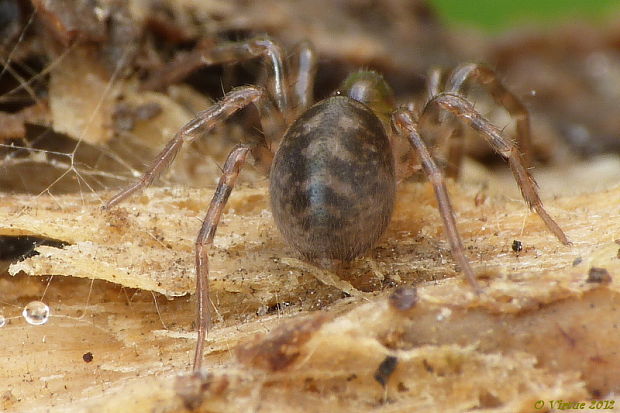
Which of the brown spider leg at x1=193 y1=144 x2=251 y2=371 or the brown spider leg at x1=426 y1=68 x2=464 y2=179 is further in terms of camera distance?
the brown spider leg at x1=426 y1=68 x2=464 y2=179

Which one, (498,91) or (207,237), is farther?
(498,91)

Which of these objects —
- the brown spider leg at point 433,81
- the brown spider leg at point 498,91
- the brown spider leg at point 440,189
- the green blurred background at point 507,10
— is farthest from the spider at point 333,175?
the green blurred background at point 507,10

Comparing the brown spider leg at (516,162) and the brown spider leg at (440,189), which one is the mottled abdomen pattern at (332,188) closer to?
the brown spider leg at (440,189)

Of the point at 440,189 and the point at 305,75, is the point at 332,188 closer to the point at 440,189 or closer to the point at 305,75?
the point at 440,189

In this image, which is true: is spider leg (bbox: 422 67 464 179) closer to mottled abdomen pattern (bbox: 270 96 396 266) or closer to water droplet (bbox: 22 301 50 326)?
mottled abdomen pattern (bbox: 270 96 396 266)

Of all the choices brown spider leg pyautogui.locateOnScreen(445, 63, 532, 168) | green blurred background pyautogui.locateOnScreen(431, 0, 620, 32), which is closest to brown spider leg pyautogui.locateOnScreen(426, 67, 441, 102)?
brown spider leg pyautogui.locateOnScreen(445, 63, 532, 168)

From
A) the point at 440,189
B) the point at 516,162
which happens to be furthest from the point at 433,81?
the point at 440,189
